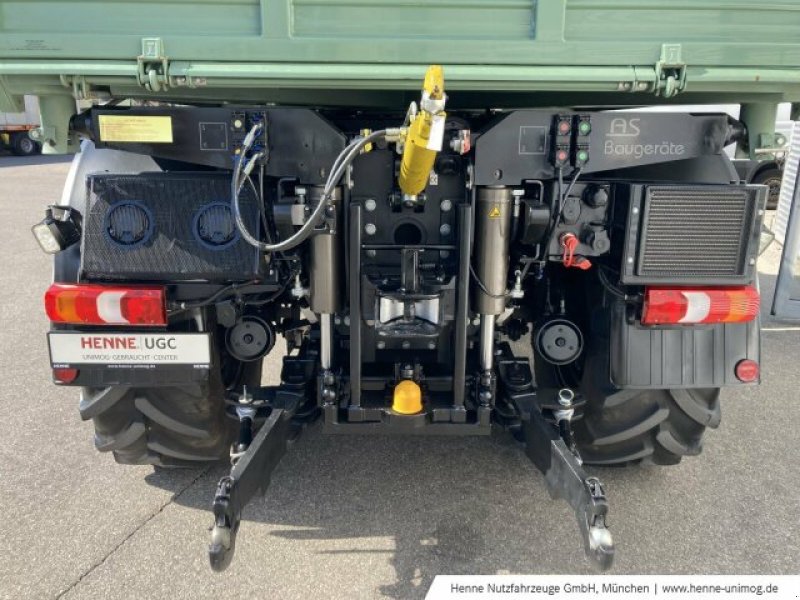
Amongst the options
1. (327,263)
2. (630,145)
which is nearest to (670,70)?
(630,145)

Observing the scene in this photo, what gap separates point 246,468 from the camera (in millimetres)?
2127

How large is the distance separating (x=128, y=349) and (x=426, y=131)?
138 centimetres

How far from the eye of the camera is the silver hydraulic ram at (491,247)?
227 centimetres

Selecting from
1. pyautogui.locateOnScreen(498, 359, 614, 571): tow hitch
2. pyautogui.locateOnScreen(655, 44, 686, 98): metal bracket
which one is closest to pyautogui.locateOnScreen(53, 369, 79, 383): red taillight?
pyautogui.locateOnScreen(498, 359, 614, 571): tow hitch

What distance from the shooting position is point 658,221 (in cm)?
216

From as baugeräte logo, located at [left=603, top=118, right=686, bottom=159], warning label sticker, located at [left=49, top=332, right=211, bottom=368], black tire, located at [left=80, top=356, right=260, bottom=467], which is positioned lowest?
black tire, located at [left=80, top=356, right=260, bottom=467]

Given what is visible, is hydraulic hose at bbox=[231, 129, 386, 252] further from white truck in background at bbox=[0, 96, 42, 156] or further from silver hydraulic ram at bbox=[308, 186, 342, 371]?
white truck in background at bbox=[0, 96, 42, 156]

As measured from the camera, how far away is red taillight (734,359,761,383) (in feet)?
7.80

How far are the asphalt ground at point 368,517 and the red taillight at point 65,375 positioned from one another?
0.72 m

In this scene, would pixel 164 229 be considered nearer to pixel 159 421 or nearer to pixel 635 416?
pixel 159 421

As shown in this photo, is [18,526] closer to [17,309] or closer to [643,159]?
[643,159]

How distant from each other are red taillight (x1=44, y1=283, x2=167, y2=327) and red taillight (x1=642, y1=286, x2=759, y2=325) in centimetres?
173

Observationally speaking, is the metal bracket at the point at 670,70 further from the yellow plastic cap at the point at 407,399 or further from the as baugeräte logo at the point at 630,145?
the yellow plastic cap at the point at 407,399

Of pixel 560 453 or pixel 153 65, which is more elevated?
pixel 153 65
